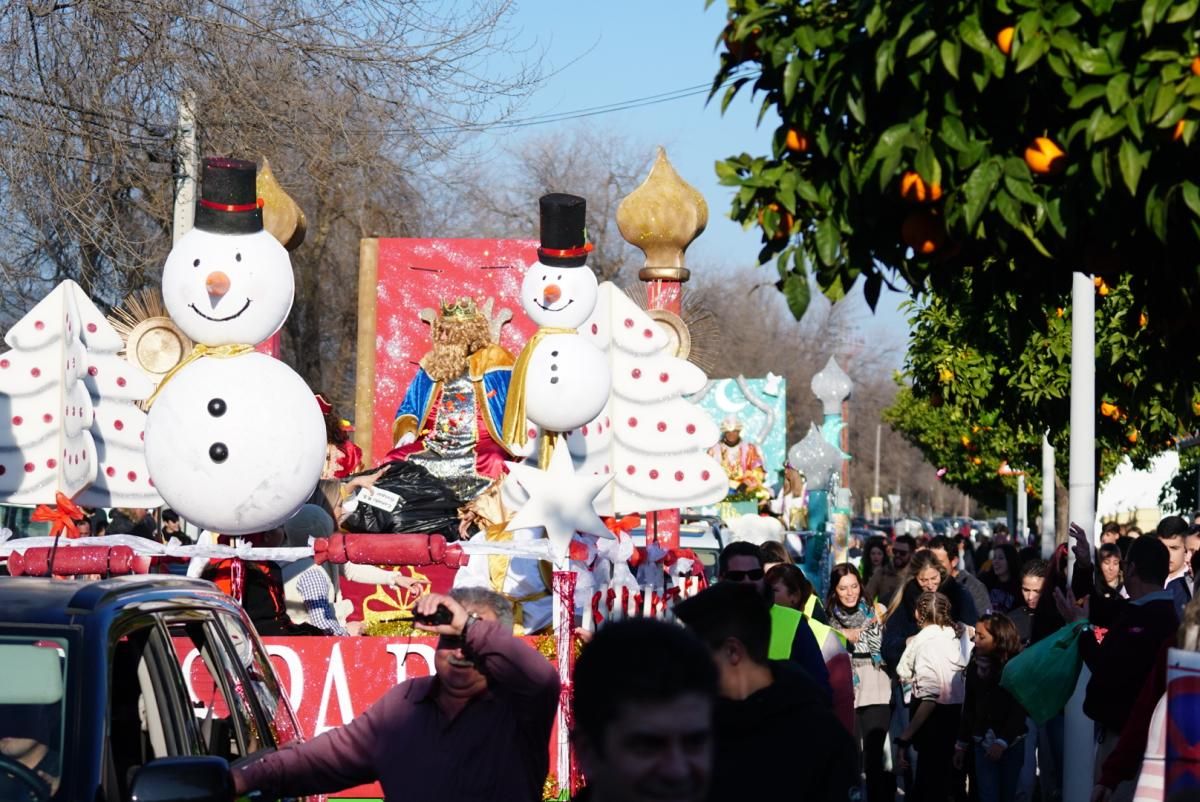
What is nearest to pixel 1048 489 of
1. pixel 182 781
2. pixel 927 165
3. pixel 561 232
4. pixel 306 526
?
pixel 561 232

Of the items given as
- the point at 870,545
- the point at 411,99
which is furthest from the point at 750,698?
the point at 870,545

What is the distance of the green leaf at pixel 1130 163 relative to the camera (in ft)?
13.3

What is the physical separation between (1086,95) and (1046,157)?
0.24 metres

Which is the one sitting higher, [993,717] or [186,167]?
[186,167]

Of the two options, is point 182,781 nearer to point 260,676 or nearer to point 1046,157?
point 260,676

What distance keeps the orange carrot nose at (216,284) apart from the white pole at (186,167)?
3985 millimetres

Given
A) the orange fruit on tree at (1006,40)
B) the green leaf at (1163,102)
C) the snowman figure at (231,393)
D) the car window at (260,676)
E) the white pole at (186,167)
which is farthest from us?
the white pole at (186,167)

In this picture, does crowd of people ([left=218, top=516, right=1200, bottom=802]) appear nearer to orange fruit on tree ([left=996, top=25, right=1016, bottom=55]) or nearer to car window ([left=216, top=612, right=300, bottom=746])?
car window ([left=216, top=612, right=300, bottom=746])

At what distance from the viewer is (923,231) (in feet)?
15.0

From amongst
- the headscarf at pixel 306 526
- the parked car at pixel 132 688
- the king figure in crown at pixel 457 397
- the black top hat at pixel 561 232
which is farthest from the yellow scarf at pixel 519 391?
the parked car at pixel 132 688

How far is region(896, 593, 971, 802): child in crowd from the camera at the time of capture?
10.9 m

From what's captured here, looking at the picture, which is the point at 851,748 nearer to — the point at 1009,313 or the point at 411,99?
the point at 1009,313

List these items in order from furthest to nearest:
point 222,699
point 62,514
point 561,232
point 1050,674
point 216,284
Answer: point 561,232 < point 62,514 < point 216,284 < point 1050,674 < point 222,699

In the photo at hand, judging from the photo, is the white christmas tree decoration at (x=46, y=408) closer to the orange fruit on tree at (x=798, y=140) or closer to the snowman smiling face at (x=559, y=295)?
the snowman smiling face at (x=559, y=295)
